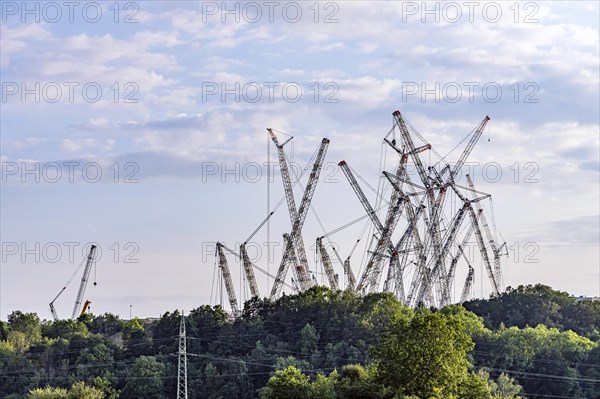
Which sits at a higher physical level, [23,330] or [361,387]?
[23,330]

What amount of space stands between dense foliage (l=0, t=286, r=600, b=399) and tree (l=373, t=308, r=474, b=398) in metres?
15.9

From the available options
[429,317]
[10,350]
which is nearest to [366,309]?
[10,350]

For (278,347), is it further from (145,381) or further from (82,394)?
(82,394)

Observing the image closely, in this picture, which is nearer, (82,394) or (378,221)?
(82,394)

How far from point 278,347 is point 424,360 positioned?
76.2m

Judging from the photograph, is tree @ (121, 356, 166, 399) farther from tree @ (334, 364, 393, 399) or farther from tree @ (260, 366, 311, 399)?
tree @ (260, 366, 311, 399)

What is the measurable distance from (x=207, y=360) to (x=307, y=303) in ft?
60.3

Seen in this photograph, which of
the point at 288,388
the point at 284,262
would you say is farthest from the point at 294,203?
→ the point at 288,388

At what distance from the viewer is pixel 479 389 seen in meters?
88.2

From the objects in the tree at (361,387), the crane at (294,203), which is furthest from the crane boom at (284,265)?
the tree at (361,387)

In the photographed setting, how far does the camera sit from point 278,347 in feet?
532

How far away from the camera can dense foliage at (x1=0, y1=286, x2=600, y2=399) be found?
464ft

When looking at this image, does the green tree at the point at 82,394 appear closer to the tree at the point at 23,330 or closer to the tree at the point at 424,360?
the tree at the point at 424,360

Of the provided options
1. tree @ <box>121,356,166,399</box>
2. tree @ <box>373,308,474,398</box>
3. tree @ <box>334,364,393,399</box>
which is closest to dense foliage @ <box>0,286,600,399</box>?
tree @ <box>121,356,166,399</box>
